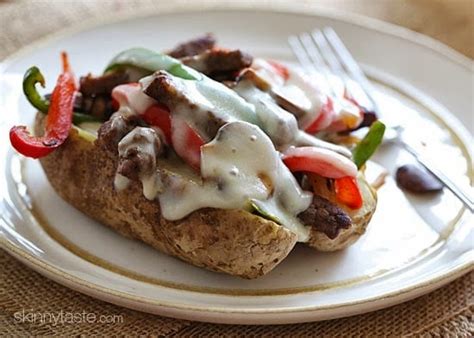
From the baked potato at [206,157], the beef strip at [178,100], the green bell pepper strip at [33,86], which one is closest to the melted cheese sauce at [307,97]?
the baked potato at [206,157]

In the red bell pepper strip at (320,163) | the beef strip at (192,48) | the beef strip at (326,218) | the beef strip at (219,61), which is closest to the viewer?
the beef strip at (326,218)

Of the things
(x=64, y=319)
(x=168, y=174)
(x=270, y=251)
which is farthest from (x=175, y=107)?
(x=64, y=319)

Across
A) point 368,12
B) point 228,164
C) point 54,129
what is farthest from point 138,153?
point 368,12

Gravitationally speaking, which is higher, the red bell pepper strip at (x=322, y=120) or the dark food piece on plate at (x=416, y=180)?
the red bell pepper strip at (x=322, y=120)

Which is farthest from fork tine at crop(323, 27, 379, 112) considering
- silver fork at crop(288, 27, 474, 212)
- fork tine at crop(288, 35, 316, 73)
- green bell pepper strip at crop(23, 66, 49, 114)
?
green bell pepper strip at crop(23, 66, 49, 114)

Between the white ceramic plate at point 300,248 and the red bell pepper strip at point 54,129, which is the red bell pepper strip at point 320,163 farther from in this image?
the red bell pepper strip at point 54,129

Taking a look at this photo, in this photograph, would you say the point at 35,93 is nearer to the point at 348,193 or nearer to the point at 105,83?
the point at 105,83

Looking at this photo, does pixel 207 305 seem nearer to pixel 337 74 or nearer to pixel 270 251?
pixel 270 251

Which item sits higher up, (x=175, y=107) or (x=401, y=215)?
(x=175, y=107)
